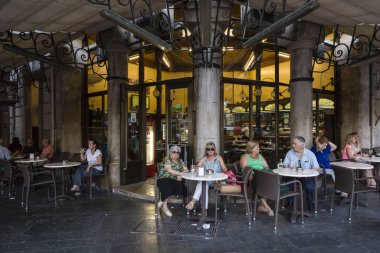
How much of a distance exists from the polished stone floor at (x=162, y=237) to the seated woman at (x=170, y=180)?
13.6 inches

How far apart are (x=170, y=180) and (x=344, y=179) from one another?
119 inches

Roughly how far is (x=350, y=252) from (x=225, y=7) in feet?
15.3

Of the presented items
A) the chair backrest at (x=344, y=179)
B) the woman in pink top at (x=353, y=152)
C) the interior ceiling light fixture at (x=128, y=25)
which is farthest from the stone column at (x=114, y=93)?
the woman in pink top at (x=353, y=152)

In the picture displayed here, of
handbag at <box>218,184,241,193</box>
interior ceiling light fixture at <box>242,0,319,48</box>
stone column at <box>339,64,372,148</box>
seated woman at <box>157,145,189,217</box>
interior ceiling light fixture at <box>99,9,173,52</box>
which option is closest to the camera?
interior ceiling light fixture at <box>242,0,319,48</box>

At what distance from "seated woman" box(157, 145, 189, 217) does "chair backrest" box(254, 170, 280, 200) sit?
4.40 ft

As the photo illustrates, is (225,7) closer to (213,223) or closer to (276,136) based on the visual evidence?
(276,136)

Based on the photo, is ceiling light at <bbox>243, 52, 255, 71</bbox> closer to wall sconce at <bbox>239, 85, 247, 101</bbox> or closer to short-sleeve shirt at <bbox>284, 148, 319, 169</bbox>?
wall sconce at <bbox>239, 85, 247, 101</bbox>

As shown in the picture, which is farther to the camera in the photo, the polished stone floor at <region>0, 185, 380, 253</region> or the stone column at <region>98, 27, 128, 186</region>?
the stone column at <region>98, 27, 128, 186</region>

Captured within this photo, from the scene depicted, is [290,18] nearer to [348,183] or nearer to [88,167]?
[348,183]

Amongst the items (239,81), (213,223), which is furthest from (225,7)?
(213,223)

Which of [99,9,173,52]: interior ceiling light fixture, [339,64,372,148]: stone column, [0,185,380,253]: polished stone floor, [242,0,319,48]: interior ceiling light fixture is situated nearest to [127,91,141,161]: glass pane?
[0,185,380,253]: polished stone floor

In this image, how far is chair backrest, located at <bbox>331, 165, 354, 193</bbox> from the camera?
5.09 meters

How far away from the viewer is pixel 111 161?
309 inches

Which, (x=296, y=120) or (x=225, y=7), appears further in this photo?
(x=296, y=120)
